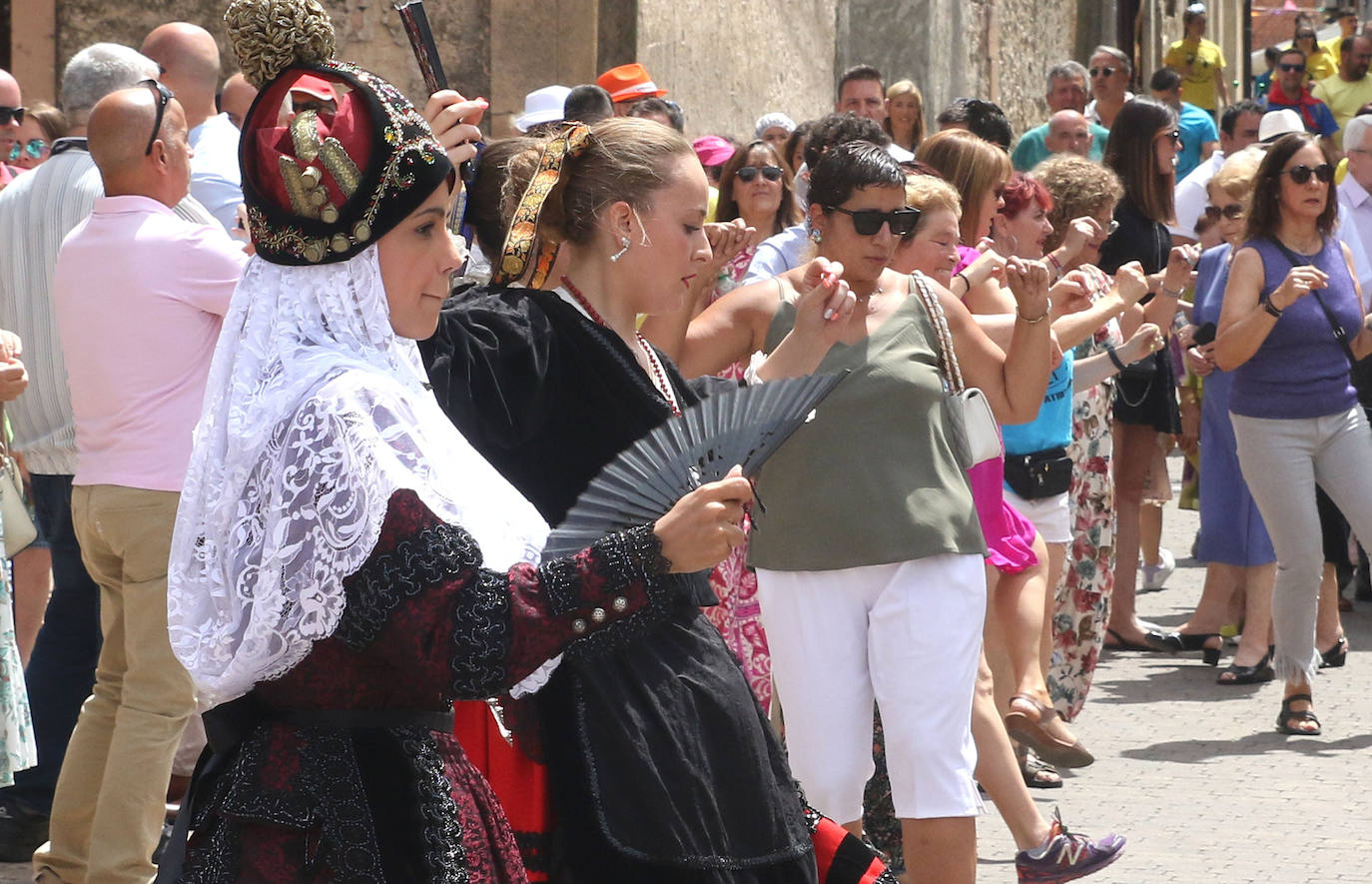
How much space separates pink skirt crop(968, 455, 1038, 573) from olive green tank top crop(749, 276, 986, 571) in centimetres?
141

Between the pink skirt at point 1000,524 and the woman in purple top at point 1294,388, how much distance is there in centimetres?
149

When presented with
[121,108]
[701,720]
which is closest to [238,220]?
[121,108]

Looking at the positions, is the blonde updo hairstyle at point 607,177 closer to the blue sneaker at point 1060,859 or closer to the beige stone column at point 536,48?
the blue sneaker at point 1060,859

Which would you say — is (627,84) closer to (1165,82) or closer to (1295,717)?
(1295,717)

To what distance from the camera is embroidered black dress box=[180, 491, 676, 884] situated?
7.90 ft

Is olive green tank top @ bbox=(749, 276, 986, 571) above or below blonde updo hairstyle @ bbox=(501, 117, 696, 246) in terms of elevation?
below

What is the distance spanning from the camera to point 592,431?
11.0 ft

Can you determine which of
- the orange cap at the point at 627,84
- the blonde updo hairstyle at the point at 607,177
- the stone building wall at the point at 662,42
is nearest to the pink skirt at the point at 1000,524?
the blonde updo hairstyle at the point at 607,177

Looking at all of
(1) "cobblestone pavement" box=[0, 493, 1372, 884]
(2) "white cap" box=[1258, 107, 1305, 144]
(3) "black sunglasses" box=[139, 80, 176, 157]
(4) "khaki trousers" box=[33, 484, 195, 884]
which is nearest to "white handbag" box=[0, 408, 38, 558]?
(4) "khaki trousers" box=[33, 484, 195, 884]

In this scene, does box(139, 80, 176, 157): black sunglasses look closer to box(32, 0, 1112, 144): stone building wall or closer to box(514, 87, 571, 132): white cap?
box(514, 87, 571, 132): white cap

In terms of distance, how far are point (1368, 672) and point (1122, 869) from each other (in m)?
3.42

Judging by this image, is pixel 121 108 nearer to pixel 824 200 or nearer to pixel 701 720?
pixel 824 200

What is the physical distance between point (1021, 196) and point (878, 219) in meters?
2.28

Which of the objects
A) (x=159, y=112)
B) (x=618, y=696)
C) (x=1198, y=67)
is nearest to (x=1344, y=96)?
(x=1198, y=67)
